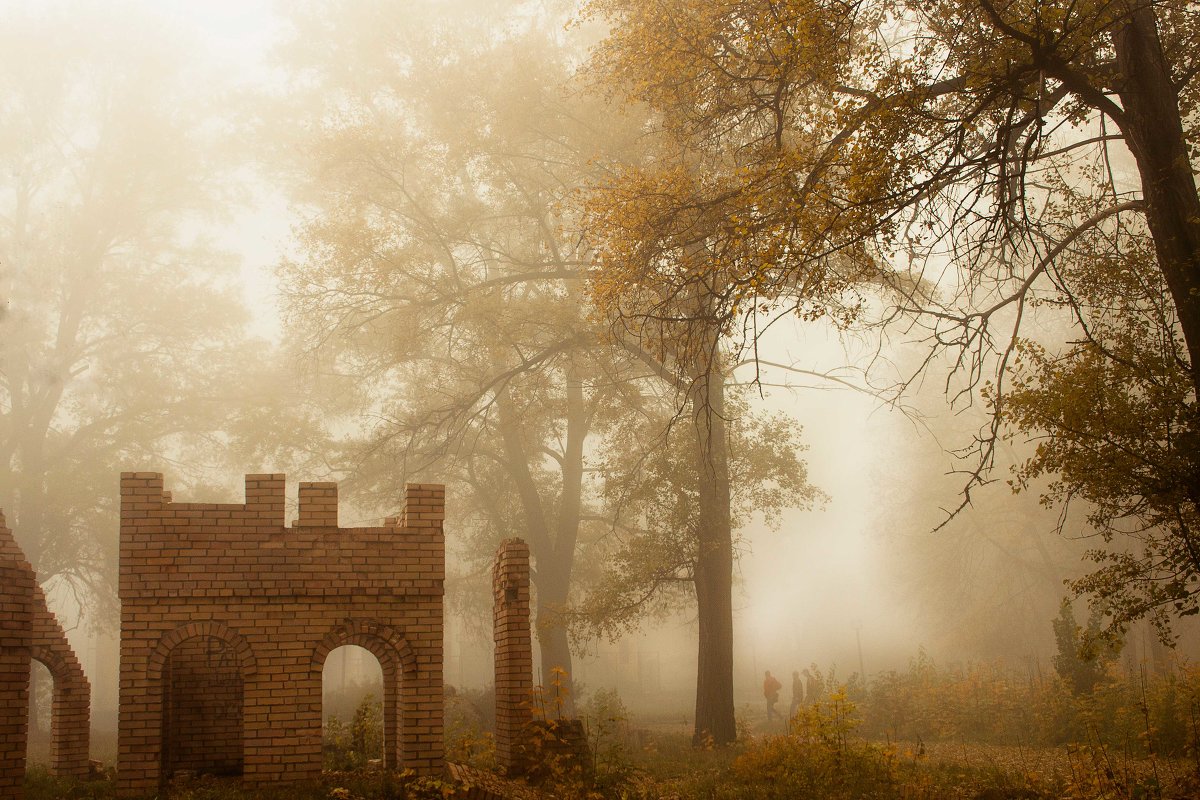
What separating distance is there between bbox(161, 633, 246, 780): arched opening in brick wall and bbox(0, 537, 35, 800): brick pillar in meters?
2.68

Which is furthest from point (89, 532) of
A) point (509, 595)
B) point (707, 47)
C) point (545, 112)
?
point (707, 47)

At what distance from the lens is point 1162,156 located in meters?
10.6

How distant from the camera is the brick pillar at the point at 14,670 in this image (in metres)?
10.4

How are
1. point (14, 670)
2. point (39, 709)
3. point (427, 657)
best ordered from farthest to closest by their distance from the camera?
point (39, 709)
point (427, 657)
point (14, 670)

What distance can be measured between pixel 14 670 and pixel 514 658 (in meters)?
5.63

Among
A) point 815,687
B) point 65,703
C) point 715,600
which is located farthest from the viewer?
point 815,687

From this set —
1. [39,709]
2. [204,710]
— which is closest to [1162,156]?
[204,710]

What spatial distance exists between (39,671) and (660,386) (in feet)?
72.4

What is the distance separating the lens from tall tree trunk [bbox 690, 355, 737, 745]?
1795cm

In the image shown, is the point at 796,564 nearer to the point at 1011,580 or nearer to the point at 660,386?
the point at 1011,580

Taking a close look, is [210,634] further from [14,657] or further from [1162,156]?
[1162,156]

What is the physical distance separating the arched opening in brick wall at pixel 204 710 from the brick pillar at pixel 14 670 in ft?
8.80

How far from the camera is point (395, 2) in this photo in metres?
27.2

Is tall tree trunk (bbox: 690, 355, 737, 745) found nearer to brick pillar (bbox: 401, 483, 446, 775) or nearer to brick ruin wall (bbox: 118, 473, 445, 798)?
brick pillar (bbox: 401, 483, 446, 775)
